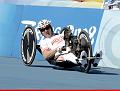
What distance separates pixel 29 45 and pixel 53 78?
2218 millimetres

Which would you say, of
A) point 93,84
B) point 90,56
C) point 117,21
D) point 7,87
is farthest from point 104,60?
point 7,87

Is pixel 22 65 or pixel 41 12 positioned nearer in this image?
pixel 22 65

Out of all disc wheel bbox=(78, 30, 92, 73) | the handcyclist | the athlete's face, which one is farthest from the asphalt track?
the athlete's face

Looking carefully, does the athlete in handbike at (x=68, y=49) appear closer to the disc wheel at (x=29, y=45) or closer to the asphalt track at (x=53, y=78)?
the disc wheel at (x=29, y=45)

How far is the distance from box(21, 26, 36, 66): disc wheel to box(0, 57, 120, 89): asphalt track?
0.61 feet

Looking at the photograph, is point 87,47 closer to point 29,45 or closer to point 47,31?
point 47,31

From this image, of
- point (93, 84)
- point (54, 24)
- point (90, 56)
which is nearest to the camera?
point (93, 84)

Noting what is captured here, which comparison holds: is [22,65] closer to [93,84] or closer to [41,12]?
[41,12]

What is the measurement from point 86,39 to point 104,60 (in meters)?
1.59

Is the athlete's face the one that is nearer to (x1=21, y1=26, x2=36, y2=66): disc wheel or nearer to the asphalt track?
(x1=21, y1=26, x2=36, y2=66): disc wheel

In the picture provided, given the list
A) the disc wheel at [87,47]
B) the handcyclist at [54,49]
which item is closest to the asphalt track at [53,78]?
the disc wheel at [87,47]

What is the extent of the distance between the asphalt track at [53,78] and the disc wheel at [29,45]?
0.61 ft

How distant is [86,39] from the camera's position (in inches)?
396

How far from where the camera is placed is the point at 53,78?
9102 mm
